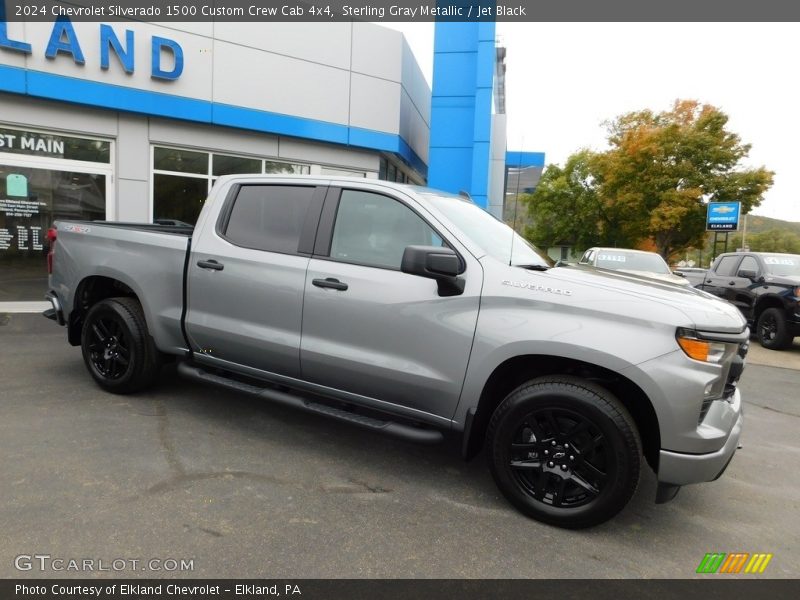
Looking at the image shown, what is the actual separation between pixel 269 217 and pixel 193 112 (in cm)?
779

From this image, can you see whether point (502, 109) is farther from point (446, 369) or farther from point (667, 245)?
point (446, 369)

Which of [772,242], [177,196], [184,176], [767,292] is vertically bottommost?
[767,292]

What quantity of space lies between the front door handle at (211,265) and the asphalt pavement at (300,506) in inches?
48.1

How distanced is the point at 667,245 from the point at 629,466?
39027mm

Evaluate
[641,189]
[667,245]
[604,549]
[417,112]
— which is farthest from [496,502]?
[667,245]

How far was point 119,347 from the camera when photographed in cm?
458

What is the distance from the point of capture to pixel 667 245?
37406 millimetres

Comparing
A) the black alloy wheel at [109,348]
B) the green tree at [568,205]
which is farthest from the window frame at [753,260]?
the green tree at [568,205]

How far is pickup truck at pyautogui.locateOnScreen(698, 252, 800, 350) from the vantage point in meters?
9.06

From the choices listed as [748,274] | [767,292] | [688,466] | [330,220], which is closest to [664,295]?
[688,466]

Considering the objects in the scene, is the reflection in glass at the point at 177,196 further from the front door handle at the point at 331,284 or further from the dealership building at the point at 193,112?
the front door handle at the point at 331,284

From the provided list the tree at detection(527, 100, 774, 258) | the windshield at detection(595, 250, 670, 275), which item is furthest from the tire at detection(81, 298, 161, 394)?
the tree at detection(527, 100, 774, 258)

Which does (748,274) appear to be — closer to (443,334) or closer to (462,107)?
(462,107)

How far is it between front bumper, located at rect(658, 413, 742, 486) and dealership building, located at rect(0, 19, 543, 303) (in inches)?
308
